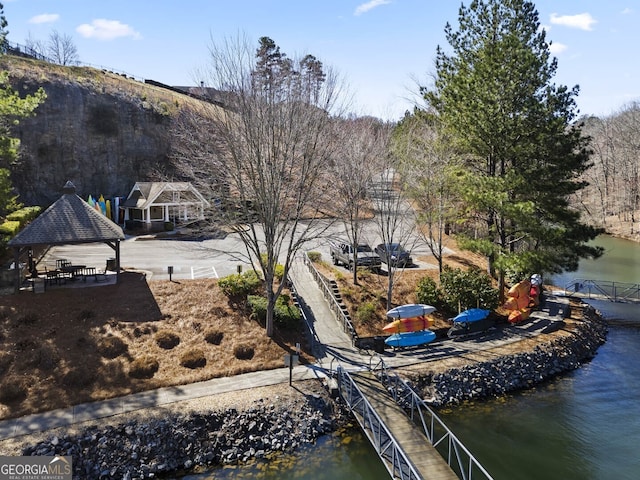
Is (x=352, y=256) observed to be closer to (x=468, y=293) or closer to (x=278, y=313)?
(x=468, y=293)

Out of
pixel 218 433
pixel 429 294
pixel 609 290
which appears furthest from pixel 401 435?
pixel 609 290

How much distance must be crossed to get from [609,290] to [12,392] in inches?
1195

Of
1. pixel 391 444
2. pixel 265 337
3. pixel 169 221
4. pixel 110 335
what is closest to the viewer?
pixel 391 444

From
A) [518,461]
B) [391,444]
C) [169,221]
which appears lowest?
[518,461]

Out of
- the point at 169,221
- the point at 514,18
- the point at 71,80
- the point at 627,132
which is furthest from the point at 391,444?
the point at 627,132

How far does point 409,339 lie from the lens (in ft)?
65.1

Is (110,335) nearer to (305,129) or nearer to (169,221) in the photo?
(305,129)

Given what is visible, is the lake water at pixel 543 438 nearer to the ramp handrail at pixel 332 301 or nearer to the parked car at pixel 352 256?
the ramp handrail at pixel 332 301

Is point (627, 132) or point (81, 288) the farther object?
point (627, 132)

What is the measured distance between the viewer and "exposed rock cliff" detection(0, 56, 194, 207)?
43375 mm

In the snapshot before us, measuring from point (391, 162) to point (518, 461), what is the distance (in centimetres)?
1455

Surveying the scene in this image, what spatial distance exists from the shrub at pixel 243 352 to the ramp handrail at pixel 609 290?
19.3m

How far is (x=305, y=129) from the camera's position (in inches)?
714

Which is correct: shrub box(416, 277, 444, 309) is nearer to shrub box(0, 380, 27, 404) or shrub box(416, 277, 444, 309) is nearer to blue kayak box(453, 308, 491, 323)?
blue kayak box(453, 308, 491, 323)
